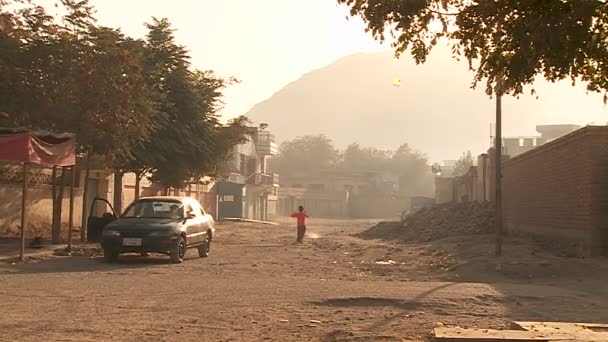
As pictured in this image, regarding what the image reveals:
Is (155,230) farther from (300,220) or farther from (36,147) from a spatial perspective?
(300,220)

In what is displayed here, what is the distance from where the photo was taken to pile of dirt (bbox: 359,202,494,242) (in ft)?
98.3

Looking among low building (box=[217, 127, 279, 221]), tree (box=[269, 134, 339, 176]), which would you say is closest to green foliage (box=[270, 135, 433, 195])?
Result: tree (box=[269, 134, 339, 176])

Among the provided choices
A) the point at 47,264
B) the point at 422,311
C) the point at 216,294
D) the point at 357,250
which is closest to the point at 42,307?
the point at 216,294

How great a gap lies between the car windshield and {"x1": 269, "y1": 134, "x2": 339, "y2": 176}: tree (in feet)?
401

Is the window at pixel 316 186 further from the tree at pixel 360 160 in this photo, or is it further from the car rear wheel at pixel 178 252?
the car rear wheel at pixel 178 252

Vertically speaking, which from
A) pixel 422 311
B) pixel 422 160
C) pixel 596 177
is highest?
pixel 422 160

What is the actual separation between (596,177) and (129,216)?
11409mm

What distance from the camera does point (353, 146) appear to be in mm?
159125

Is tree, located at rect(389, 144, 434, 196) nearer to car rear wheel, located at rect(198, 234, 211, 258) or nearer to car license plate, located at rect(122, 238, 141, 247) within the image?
car rear wheel, located at rect(198, 234, 211, 258)

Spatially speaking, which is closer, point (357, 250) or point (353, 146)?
point (357, 250)

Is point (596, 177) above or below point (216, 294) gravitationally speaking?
above

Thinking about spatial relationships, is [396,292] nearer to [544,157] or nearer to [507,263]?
[507,263]

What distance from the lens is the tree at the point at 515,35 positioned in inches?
304

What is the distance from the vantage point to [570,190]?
19.4 meters
